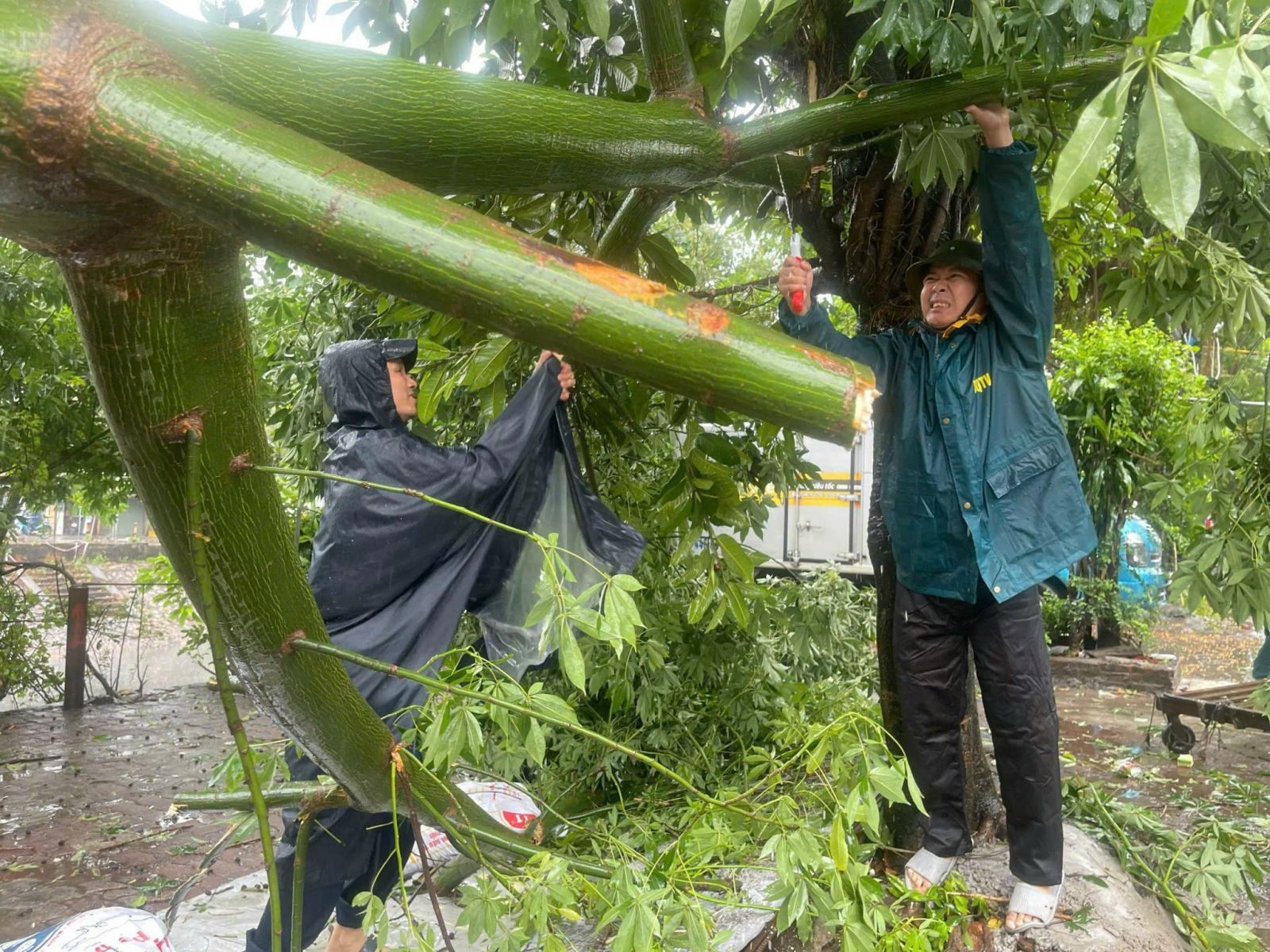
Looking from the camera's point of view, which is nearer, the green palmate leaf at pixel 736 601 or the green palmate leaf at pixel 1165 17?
the green palmate leaf at pixel 1165 17

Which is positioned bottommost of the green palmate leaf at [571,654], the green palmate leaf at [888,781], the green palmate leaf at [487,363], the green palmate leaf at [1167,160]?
the green palmate leaf at [888,781]

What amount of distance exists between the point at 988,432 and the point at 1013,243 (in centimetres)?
47

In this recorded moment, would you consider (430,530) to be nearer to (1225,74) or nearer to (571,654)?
(571,654)

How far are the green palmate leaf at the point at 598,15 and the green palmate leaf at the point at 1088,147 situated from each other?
2.98 feet

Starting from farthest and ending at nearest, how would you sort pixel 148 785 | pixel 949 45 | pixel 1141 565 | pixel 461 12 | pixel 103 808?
pixel 1141 565, pixel 148 785, pixel 103 808, pixel 949 45, pixel 461 12

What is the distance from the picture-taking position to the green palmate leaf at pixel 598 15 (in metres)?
1.53

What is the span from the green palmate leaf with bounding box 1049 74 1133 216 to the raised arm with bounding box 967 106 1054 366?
1431 mm

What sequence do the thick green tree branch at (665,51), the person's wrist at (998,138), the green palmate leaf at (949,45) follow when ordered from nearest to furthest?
the thick green tree branch at (665,51)
the green palmate leaf at (949,45)
the person's wrist at (998,138)

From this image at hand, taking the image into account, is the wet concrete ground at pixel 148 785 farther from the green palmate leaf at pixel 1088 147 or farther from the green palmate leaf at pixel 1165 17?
the green palmate leaf at pixel 1165 17

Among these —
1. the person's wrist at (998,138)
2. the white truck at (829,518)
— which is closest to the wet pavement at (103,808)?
the person's wrist at (998,138)

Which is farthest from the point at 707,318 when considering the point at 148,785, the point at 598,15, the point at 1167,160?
the point at 148,785

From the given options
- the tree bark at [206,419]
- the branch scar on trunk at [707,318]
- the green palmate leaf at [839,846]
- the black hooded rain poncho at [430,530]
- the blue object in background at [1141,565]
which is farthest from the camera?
the blue object in background at [1141,565]

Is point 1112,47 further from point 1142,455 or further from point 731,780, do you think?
point 1142,455

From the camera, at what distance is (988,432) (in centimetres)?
251
